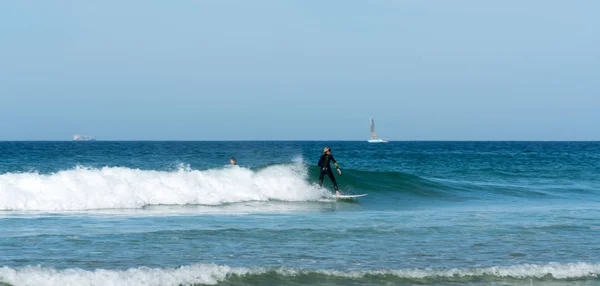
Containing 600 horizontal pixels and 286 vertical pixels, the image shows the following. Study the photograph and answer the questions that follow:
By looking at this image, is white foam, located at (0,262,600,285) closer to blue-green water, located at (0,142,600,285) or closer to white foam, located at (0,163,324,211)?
blue-green water, located at (0,142,600,285)

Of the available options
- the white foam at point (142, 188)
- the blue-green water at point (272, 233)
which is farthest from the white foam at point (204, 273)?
the white foam at point (142, 188)

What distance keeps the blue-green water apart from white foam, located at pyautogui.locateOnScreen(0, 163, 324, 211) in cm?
5

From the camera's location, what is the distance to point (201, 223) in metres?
15.4

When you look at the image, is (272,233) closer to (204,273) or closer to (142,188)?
(204,273)

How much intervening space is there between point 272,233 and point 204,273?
12.5ft

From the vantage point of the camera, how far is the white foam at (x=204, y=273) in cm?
938

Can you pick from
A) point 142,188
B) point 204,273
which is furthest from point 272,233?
point 142,188

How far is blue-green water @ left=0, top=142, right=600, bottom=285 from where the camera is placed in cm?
1017

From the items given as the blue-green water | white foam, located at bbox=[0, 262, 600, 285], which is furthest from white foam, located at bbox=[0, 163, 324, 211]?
white foam, located at bbox=[0, 262, 600, 285]

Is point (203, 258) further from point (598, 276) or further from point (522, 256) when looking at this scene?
point (598, 276)

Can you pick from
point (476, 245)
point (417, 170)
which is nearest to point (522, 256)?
point (476, 245)

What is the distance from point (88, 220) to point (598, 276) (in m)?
10.6

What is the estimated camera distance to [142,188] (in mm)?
21453

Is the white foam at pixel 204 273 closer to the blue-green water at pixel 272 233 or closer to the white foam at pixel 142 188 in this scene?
the blue-green water at pixel 272 233
